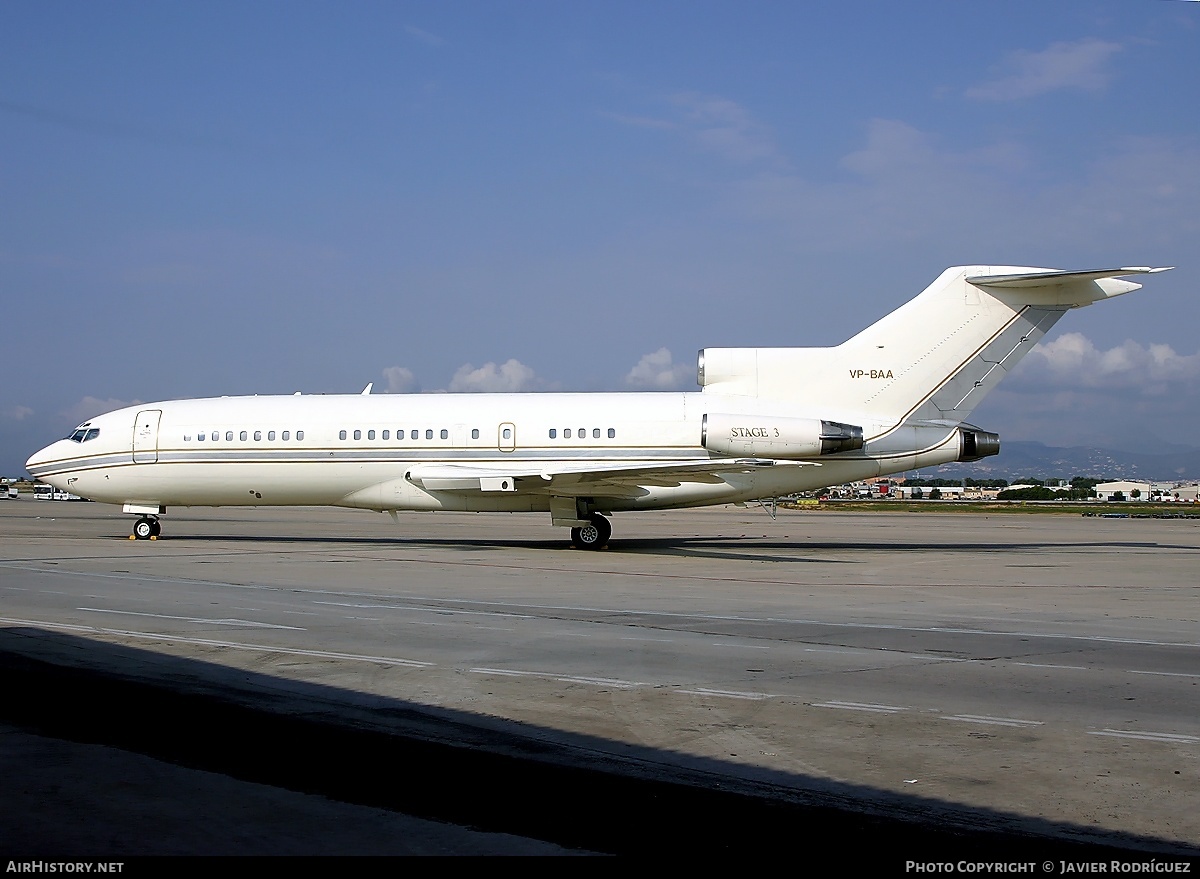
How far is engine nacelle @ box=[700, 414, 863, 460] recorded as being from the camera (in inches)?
1008

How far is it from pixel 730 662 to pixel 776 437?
49.7 ft

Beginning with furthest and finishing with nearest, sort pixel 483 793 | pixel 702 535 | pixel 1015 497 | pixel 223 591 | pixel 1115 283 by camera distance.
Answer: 1. pixel 1015 497
2. pixel 702 535
3. pixel 1115 283
4. pixel 223 591
5. pixel 483 793

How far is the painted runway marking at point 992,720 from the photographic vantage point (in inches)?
320

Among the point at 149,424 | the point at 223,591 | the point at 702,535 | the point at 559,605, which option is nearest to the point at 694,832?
the point at 559,605

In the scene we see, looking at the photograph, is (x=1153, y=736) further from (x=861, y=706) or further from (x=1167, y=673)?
(x=1167, y=673)

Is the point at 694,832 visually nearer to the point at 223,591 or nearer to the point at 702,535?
the point at 223,591

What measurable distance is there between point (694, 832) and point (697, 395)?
22.0m

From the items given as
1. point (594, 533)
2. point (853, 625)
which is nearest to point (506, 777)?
point (853, 625)

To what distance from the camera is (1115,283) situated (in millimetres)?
25797

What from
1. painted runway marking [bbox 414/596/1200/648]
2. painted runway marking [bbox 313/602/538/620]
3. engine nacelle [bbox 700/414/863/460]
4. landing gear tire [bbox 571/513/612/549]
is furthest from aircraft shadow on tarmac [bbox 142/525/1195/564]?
painted runway marking [bbox 313/602/538/620]

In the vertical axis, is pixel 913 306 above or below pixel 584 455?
above

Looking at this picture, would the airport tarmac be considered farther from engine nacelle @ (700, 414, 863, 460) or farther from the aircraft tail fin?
the aircraft tail fin

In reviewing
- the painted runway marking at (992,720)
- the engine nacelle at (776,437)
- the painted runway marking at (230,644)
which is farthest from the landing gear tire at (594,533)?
the painted runway marking at (992,720)

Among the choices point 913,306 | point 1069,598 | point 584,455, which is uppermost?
point 913,306
